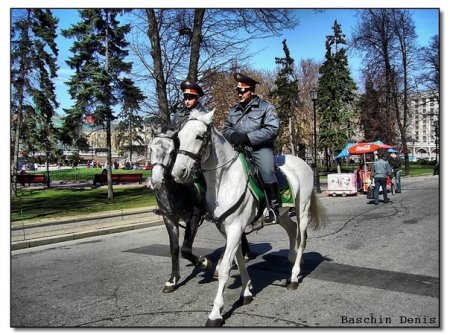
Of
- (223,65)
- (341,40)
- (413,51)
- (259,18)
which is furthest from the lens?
(223,65)

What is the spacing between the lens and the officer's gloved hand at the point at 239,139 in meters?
4.93

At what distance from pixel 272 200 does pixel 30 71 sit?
4205 millimetres

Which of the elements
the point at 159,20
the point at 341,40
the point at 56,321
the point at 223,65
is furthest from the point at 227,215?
the point at 223,65

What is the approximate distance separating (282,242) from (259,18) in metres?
4.74

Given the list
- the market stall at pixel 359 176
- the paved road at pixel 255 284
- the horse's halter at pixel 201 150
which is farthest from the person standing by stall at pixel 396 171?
the horse's halter at pixel 201 150

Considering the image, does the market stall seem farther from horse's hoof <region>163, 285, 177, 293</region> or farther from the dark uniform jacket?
horse's hoof <region>163, 285, 177, 293</region>

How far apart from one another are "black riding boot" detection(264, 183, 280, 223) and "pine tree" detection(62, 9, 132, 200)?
532 cm

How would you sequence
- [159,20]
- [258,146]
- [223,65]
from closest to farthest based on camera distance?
1. [258,146]
2. [159,20]
3. [223,65]

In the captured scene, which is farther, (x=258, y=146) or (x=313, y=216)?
(x=313, y=216)

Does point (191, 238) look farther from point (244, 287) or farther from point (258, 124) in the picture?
point (258, 124)

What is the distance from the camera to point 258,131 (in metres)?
4.92

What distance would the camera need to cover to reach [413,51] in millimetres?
6098

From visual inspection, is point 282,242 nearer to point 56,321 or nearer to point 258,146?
point 258,146

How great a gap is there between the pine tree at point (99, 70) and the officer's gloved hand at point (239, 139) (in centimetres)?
491
